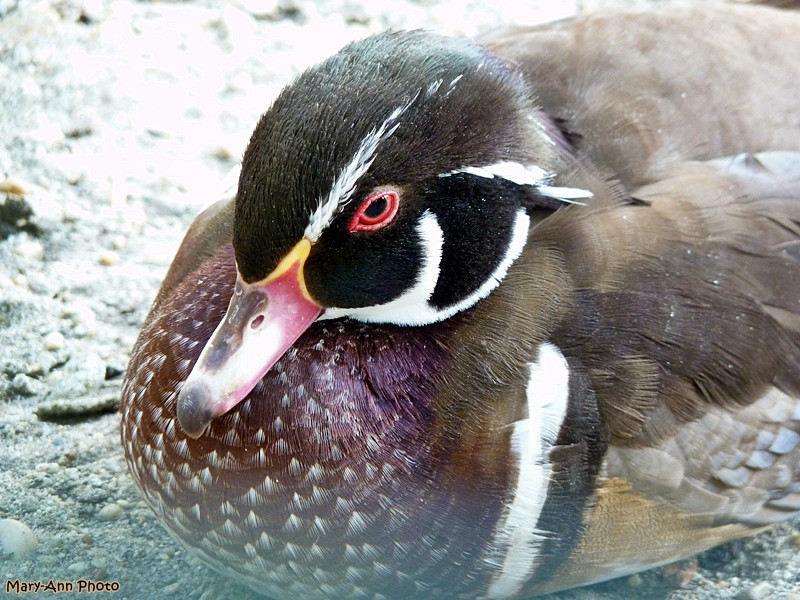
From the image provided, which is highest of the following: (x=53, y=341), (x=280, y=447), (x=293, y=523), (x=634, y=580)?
(x=280, y=447)

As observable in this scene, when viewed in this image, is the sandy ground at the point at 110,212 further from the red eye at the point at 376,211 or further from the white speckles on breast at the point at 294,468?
the red eye at the point at 376,211

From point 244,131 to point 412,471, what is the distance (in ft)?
6.58

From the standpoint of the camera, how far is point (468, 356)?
2.01 metres

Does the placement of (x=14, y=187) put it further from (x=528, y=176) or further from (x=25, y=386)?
(x=528, y=176)

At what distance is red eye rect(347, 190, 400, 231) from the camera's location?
1.80 m

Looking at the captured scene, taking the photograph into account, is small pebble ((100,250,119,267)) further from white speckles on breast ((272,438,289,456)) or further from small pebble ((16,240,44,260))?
white speckles on breast ((272,438,289,456))

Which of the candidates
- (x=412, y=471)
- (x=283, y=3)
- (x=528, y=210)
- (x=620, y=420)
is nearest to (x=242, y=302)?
(x=412, y=471)

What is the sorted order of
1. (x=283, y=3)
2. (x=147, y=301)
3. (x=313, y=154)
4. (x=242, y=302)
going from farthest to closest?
(x=283, y=3), (x=147, y=301), (x=242, y=302), (x=313, y=154)

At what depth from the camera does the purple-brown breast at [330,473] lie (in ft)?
6.41

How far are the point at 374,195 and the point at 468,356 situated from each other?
1.31ft

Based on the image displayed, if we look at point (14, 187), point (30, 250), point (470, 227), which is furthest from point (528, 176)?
point (14, 187)

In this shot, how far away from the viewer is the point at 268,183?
175cm

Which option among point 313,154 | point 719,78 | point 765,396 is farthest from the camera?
point 719,78

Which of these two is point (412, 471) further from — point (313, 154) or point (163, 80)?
point (163, 80)
